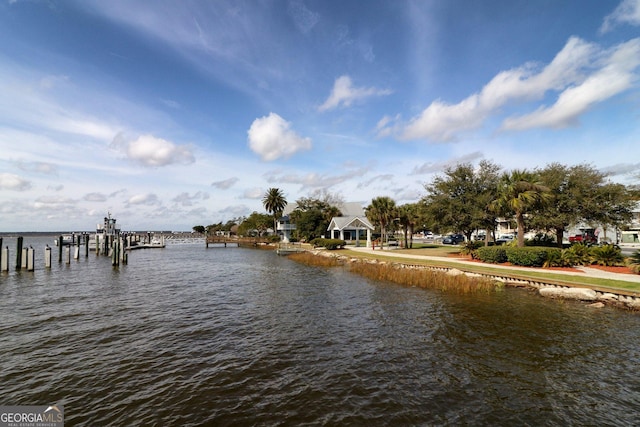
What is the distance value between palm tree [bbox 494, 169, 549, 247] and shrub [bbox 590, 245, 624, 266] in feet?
16.7

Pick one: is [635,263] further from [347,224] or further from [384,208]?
[347,224]

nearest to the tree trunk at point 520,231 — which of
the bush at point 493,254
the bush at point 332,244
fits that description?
the bush at point 493,254

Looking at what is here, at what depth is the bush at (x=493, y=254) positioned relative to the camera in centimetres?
2703

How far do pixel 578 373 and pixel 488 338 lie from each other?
3131 millimetres

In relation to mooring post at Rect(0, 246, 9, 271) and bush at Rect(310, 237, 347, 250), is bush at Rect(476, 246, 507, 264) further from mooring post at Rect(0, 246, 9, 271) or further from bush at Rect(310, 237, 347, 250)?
mooring post at Rect(0, 246, 9, 271)

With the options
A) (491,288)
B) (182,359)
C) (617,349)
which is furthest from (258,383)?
(491,288)

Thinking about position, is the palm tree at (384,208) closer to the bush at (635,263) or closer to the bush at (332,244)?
the bush at (332,244)

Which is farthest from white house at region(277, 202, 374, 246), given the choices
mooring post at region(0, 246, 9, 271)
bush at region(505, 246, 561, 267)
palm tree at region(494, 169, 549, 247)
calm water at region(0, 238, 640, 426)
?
mooring post at region(0, 246, 9, 271)

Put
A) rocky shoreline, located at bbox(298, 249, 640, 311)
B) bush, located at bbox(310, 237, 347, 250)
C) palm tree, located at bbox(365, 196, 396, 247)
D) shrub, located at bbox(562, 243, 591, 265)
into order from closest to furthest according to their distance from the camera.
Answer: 1. rocky shoreline, located at bbox(298, 249, 640, 311)
2. shrub, located at bbox(562, 243, 591, 265)
3. palm tree, located at bbox(365, 196, 396, 247)
4. bush, located at bbox(310, 237, 347, 250)

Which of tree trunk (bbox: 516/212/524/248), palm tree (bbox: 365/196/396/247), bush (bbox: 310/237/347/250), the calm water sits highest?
palm tree (bbox: 365/196/396/247)

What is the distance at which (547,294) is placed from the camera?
59.7 ft

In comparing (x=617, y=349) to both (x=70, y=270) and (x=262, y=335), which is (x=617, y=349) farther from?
(x=70, y=270)

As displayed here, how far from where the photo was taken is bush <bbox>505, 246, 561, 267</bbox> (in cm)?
2411

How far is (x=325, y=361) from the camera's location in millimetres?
10484
